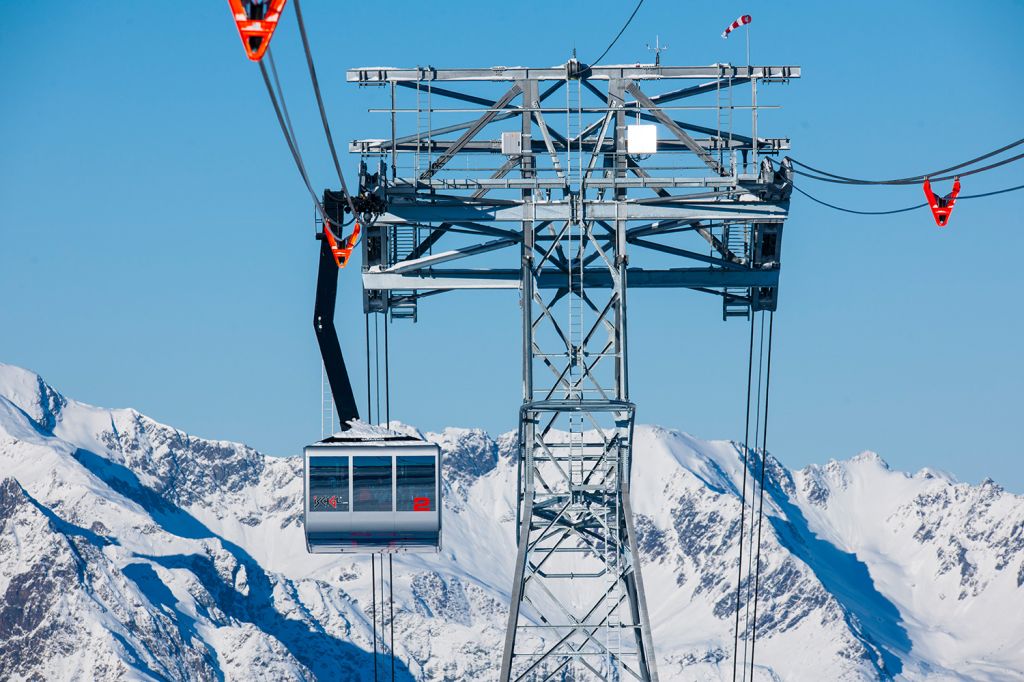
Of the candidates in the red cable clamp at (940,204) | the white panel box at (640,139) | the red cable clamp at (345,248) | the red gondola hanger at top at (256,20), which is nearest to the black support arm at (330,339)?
the red cable clamp at (345,248)

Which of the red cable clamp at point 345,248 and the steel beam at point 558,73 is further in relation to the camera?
the steel beam at point 558,73

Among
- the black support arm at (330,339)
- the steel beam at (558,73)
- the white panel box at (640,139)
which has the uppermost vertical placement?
the steel beam at (558,73)

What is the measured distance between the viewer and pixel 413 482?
54375 mm

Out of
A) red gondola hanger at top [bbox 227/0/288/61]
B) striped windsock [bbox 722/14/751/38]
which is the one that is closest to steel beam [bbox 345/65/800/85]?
striped windsock [bbox 722/14/751/38]

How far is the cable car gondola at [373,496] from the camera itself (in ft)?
179

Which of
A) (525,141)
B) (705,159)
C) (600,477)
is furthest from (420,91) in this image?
(600,477)

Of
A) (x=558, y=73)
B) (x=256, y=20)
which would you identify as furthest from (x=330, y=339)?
(x=256, y=20)

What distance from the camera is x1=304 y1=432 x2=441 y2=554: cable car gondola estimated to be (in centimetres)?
5444

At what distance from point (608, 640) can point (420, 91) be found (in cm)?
1589

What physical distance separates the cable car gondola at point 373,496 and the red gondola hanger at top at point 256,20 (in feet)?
Answer: 92.1

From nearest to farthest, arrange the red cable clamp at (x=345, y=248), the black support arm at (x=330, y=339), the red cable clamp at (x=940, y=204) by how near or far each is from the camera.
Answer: the red cable clamp at (x=940, y=204)
the red cable clamp at (x=345, y=248)
the black support arm at (x=330, y=339)

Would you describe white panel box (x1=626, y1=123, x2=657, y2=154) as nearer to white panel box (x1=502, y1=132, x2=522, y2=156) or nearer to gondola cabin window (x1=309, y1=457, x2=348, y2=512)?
white panel box (x1=502, y1=132, x2=522, y2=156)

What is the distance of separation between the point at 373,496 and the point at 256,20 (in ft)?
93.7

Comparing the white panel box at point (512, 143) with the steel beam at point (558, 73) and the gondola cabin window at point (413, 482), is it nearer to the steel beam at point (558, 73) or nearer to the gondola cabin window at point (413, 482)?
the steel beam at point (558, 73)
